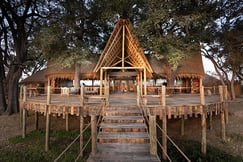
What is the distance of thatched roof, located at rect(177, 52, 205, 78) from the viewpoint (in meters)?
14.8

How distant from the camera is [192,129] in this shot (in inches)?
378

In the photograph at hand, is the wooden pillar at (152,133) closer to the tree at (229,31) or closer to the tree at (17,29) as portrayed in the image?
the tree at (229,31)

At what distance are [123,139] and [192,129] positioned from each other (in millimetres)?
7232

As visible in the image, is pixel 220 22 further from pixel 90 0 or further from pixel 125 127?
pixel 125 127

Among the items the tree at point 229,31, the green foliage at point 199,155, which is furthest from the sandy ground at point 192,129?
the tree at point 229,31

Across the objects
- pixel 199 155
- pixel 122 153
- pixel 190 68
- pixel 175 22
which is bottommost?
pixel 199 155

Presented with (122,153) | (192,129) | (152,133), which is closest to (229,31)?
(192,129)

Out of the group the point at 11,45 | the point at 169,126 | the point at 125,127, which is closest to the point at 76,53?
the point at 125,127

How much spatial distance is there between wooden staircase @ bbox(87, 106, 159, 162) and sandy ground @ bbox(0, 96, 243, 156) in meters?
5.08

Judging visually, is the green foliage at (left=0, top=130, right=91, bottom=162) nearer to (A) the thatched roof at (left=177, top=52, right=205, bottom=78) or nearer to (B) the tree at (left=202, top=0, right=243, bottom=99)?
(A) the thatched roof at (left=177, top=52, right=205, bottom=78)

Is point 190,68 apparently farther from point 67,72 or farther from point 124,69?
point 67,72

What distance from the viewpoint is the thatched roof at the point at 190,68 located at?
14.8 m

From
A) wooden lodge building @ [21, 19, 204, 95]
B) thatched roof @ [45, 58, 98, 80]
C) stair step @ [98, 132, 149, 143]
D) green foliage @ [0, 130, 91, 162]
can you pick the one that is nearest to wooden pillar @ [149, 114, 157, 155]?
stair step @ [98, 132, 149, 143]

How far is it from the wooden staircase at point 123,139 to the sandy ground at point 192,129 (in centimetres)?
508
